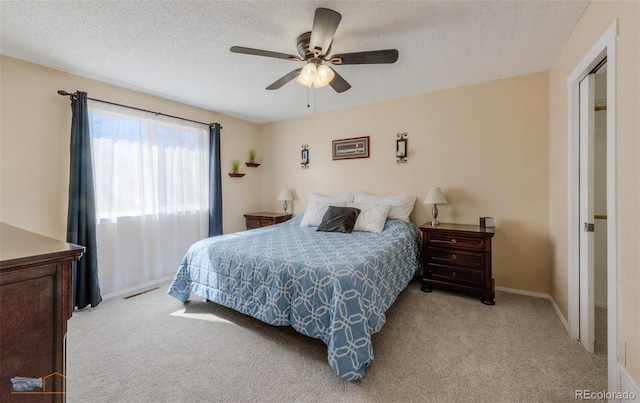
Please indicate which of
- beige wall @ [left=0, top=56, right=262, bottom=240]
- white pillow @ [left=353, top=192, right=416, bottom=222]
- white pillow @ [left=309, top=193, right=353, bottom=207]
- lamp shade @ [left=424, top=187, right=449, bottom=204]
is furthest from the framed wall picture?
beige wall @ [left=0, top=56, right=262, bottom=240]

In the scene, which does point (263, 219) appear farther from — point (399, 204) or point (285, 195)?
point (399, 204)

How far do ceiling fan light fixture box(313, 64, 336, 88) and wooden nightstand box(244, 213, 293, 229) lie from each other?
2.52 metres

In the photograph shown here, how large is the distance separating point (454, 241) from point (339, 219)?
1.32 metres

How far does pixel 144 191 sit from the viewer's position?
3285 millimetres

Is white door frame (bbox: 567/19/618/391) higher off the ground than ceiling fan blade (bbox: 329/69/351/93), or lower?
lower

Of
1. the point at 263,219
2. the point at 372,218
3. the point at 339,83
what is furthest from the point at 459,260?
the point at 263,219

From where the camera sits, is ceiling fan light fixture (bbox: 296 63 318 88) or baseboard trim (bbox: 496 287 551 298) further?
baseboard trim (bbox: 496 287 551 298)

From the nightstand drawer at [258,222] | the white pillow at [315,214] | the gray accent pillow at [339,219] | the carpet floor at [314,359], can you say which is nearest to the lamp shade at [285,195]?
the nightstand drawer at [258,222]

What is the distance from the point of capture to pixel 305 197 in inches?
177

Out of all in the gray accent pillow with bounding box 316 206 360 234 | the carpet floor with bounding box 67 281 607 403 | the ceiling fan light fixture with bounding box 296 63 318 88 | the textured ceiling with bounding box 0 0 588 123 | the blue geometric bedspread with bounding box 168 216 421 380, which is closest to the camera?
the carpet floor with bounding box 67 281 607 403

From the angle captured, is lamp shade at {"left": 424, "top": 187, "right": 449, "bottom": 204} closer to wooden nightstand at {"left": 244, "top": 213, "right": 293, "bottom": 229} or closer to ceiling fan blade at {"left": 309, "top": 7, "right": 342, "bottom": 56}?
ceiling fan blade at {"left": 309, "top": 7, "right": 342, "bottom": 56}

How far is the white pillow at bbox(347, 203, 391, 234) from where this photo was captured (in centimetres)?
312

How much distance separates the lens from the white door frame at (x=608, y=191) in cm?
140

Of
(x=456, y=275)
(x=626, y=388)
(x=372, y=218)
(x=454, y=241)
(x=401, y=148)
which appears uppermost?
(x=401, y=148)
